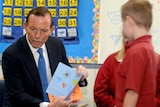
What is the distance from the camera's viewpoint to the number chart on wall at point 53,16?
3.02m

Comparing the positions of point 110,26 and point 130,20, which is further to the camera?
point 110,26

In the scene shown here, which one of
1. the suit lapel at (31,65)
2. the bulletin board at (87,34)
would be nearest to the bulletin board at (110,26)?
the bulletin board at (87,34)

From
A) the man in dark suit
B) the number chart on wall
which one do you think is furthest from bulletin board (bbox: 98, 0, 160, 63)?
the man in dark suit

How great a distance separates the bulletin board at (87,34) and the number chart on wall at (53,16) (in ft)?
0.16

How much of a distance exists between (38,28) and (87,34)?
0.99 meters

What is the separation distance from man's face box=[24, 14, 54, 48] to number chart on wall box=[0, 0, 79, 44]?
904mm

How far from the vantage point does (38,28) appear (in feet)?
6.78

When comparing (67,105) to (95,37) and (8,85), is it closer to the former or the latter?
(8,85)

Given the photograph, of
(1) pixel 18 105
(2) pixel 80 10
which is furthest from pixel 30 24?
(2) pixel 80 10

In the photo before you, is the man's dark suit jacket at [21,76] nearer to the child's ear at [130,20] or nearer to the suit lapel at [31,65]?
the suit lapel at [31,65]

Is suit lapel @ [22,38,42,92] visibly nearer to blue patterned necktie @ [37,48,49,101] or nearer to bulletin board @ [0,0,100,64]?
blue patterned necktie @ [37,48,49,101]

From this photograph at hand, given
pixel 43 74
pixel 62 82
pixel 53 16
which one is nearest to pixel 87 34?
pixel 53 16

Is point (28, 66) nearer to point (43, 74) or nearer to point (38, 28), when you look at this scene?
point (43, 74)

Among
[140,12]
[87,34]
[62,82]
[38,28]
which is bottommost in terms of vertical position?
[62,82]
